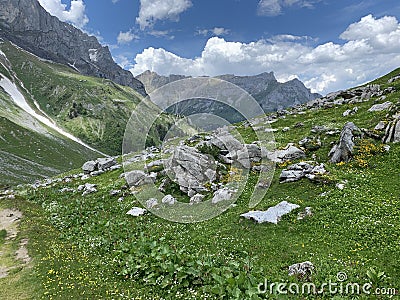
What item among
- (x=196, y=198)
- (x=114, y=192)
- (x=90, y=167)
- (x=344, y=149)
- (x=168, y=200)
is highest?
(x=344, y=149)

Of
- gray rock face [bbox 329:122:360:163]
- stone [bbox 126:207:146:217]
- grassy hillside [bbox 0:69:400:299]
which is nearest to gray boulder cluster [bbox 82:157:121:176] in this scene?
grassy hillside [bbox 0:69:400:299]

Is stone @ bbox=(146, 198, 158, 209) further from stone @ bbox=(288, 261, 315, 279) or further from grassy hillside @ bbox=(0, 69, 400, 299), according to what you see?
stone @ bbox=(288, 261, 315, 279)

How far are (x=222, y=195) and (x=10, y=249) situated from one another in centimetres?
2040

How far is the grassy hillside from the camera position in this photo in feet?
55.0

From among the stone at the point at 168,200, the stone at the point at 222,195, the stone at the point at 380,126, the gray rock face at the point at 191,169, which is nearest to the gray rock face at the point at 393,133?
the stone at the point at 380,126

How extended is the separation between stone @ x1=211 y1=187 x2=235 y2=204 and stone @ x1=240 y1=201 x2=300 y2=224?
5.47 m

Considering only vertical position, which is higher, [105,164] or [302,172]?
[105,164]

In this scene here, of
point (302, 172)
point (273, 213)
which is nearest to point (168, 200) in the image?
point (273, 213)

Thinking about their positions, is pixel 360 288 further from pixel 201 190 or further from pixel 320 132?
pixel 320 132

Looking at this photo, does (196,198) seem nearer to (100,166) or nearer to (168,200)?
(168,200)

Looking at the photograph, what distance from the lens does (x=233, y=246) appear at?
21.4 metres

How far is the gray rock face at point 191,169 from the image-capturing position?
35.4 metres

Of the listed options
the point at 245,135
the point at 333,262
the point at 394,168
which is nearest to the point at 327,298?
the point at 333,262

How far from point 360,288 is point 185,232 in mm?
14447
